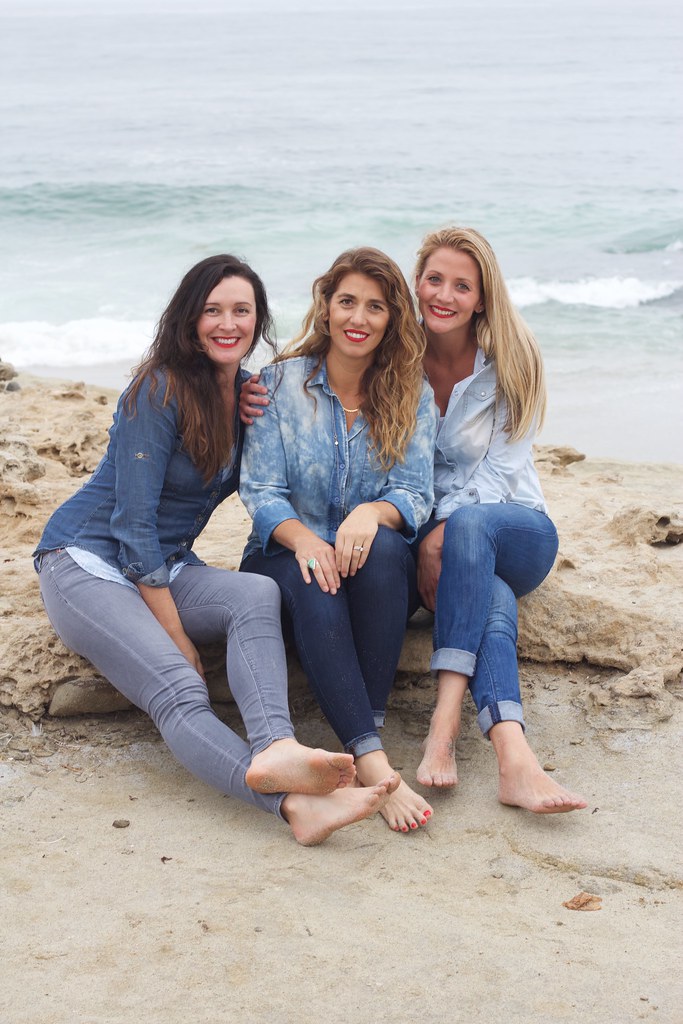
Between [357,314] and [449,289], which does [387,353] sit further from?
[449,289]

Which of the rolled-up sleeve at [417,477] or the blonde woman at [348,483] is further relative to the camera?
the rolled-up sleeve at [417,477]

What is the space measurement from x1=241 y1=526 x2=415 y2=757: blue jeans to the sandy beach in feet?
0.91

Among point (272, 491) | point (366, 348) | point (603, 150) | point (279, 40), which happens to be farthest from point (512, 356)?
point (279, 40)

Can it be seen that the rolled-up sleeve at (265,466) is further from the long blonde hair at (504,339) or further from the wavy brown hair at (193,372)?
the long blonde hair at (504,339)

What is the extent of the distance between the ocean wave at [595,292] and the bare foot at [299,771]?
982cm

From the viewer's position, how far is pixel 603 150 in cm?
2138

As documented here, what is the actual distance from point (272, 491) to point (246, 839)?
1.03 metres

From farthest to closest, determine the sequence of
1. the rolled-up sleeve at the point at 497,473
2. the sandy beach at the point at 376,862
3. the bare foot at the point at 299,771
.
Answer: the rolled-up sleeve at the point at 497,473 < the bare foot at the point at 299,771 < the sandy beach at the point at 376,862

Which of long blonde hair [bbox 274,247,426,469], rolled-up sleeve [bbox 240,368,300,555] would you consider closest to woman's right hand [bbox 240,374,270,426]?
rolled-up sleeve [bbox 240,368,300,555]

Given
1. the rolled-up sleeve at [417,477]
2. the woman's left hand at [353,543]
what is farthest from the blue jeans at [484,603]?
the woman's left hand at [353,543]

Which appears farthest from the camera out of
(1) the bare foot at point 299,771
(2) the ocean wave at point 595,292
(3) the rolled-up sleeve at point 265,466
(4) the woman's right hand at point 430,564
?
(2) the ocean wave at point 595,292

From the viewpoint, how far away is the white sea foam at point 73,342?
1007 centimetres

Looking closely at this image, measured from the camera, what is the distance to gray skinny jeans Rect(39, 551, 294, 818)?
283 centimetres

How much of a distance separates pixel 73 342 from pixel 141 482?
26.1ft
